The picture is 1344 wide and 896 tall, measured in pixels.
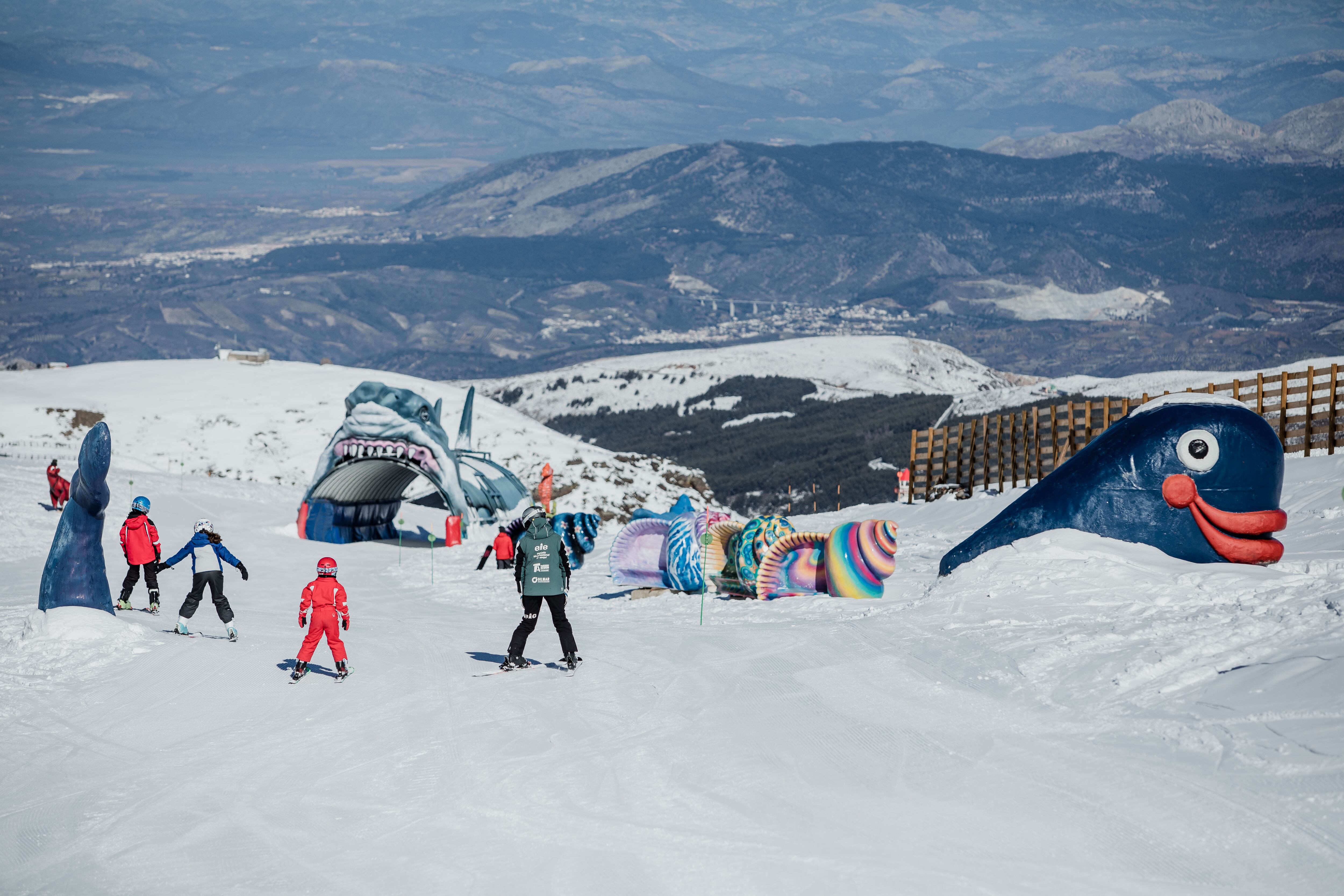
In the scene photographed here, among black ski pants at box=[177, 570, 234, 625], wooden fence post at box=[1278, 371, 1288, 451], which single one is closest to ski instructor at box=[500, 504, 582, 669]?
black ski pants at box=[177, 570, 234, 625]

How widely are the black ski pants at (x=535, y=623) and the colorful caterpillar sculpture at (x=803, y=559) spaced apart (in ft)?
15.3

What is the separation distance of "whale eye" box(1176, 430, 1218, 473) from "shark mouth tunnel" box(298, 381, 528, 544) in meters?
16.9

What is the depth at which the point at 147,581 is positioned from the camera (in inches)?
647

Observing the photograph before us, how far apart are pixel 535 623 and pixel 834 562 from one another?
A: 4.86 m

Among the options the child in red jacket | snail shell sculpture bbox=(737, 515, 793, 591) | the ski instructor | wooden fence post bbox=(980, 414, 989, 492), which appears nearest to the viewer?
the ski instructor

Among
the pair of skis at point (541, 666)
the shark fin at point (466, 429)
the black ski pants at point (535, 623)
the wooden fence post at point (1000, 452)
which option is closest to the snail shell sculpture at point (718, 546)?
the pair of skis at point (541, 666)

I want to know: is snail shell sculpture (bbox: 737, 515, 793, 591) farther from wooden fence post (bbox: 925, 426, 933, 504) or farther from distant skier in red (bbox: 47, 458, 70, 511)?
distant skier in red (bbox: 47, 458, 70, 511)

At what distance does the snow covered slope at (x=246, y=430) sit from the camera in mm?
39875

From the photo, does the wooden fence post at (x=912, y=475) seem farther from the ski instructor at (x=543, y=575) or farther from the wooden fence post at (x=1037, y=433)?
the ski instructor at (x=543, y=575)

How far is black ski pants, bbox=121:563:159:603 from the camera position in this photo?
16422 mm

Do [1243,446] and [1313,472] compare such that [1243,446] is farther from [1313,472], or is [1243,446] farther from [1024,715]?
[1313,472]

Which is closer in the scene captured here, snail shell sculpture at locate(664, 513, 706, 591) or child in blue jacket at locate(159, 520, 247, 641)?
child in blue jacket at locate(159, 520, 247, 641)

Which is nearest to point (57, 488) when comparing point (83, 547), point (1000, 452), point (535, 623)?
point (83, 547)

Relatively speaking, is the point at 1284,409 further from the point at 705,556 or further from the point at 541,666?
the point at 541,666
